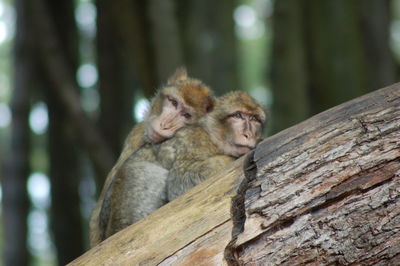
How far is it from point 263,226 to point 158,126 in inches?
88.3

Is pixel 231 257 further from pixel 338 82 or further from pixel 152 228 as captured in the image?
pixel 338 82

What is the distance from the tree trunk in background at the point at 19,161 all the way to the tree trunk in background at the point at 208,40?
8.01 feet

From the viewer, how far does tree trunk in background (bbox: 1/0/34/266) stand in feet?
33.1

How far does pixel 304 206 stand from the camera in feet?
12.1

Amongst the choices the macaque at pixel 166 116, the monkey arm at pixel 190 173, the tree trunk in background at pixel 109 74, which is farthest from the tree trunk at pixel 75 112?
the monkey arm at pixel 190 173

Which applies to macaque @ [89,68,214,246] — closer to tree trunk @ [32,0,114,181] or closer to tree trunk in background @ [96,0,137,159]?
tree trunk @ [32,0,114,181]

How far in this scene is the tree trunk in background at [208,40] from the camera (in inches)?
369

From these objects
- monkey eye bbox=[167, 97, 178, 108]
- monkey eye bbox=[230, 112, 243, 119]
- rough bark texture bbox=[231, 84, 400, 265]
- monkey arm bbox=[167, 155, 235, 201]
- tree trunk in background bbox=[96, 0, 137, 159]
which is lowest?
rough bark texture bbox=[231, 84, 400, 265]

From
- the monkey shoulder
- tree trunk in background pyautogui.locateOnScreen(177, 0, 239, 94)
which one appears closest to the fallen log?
the monkey shoulder

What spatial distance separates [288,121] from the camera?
9000mm

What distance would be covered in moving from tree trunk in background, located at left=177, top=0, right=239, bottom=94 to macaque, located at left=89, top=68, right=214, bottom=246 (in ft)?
9.25


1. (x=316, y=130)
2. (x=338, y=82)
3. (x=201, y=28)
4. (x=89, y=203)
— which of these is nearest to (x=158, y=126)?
(x=316, y=130)

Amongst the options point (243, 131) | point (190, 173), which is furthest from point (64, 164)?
point (190, 173)

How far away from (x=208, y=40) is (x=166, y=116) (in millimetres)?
4082
